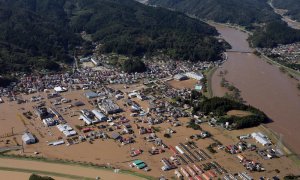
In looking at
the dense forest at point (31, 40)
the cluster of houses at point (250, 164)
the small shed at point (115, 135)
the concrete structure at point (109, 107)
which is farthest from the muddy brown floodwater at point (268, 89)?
the dense forest at point (31, 40)

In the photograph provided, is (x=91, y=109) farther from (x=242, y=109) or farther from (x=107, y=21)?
(x=107, y=21)

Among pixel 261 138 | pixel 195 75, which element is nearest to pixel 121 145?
pixel 261 138

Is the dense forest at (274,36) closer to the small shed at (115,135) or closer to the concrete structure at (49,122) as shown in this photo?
the small shed at (115,135)

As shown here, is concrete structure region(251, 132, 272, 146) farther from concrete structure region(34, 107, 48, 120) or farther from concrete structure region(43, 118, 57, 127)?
concrete structure region(34, 107, 48, 120)

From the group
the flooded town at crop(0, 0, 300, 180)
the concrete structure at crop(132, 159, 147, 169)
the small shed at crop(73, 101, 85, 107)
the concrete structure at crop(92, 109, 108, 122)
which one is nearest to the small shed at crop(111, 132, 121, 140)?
the flooded town at crop(0, 0, 300, 180)

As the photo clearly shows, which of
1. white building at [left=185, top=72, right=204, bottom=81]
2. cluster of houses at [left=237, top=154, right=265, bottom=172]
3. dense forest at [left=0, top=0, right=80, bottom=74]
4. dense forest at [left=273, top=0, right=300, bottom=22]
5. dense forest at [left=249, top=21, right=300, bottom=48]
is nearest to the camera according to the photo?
cluster of houses at [left=237, top=154, right=265, bottom=172]

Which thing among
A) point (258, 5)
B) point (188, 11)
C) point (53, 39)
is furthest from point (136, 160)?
point (258, 5)

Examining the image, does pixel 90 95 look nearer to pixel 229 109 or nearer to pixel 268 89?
pixel 229 109
